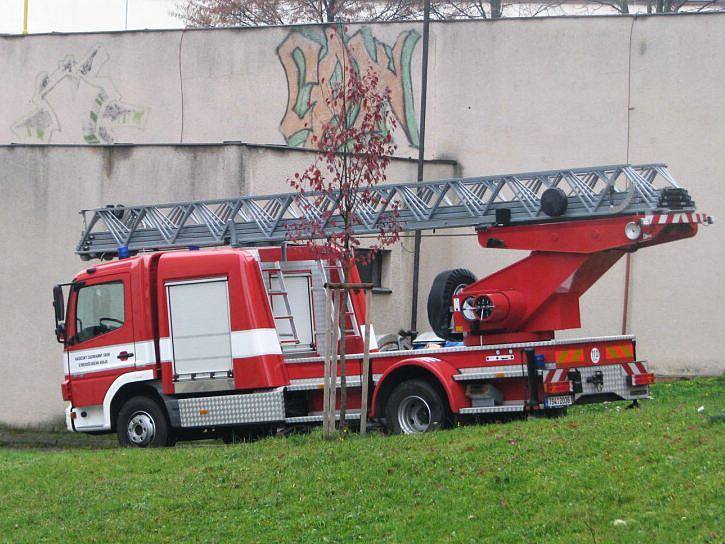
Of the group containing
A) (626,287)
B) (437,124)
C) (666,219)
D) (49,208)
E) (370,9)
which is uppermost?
(370,9)

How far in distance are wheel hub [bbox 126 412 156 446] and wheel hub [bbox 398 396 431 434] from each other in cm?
354

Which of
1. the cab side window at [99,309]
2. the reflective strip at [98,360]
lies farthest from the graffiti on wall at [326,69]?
the reflective strip at [98,360]

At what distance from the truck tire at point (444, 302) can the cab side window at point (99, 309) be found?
13.7 feet

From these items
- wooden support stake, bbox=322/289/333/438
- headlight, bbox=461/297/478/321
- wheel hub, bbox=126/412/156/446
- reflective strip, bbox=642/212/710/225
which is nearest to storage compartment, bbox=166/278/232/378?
wheel hub, bbox=126/412/156/446

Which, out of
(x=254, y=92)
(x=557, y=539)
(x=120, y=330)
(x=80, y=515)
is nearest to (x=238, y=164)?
(x=254, y=92)

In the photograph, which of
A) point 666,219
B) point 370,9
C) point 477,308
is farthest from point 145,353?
point 370,9

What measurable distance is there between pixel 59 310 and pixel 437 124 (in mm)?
11440

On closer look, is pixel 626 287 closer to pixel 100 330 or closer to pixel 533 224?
pixel 533 224

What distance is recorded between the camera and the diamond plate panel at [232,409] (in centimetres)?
1452

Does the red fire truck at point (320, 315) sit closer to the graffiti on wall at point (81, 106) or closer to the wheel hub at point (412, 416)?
the wheel hub at point (412, 416)

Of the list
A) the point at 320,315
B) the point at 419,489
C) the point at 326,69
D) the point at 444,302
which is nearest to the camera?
the point at 419,489

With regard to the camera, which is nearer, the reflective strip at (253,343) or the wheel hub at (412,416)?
the wheel hub at (412,416)

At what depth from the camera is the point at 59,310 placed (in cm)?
1570

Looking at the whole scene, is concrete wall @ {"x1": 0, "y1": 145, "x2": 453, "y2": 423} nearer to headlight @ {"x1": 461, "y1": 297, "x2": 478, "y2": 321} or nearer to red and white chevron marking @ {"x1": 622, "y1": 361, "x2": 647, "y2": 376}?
headlight @ {"x1": 461, "y1": 297, "x2": 478, "y2": 321}
